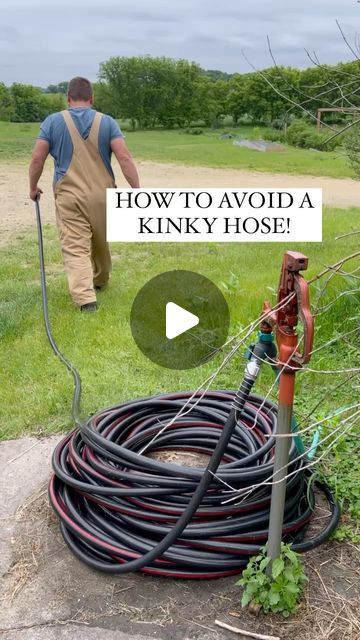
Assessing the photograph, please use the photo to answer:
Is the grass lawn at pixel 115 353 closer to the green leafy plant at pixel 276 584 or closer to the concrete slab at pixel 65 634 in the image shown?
the green leafy plant at pixel 276 584

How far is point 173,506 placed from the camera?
2.23m

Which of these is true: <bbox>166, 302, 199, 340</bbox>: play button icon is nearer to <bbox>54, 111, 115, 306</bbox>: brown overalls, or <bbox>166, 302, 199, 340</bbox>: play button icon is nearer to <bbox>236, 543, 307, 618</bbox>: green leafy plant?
<bbox>54, 111, 115, 306</bbox>: brown overalls

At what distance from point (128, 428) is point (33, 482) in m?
Result: 0.46

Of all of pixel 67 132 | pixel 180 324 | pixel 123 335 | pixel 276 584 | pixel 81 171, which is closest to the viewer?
pixel 276 584

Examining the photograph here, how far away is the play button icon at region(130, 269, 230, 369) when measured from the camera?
4.07 meters

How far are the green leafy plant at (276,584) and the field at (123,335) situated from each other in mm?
410

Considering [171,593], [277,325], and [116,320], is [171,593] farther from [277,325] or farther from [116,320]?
[116,320]

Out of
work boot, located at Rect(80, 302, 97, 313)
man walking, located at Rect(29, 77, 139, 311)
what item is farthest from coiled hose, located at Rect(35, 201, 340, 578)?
man walking, located at Rect(29, 77, 139, 311)

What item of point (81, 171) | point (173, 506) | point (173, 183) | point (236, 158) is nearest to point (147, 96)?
point (236, 158)

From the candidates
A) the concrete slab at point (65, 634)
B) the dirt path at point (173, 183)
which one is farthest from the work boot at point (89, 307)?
the dirt path at point (173, 183)

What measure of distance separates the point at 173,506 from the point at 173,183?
12375 millimetres

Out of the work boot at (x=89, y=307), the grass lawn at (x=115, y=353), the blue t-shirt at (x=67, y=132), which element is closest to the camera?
the grass lawn at (x=115, y=353)

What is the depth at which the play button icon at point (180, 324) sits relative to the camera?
407 centimetres

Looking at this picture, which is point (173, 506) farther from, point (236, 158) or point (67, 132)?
point (236, 158)
